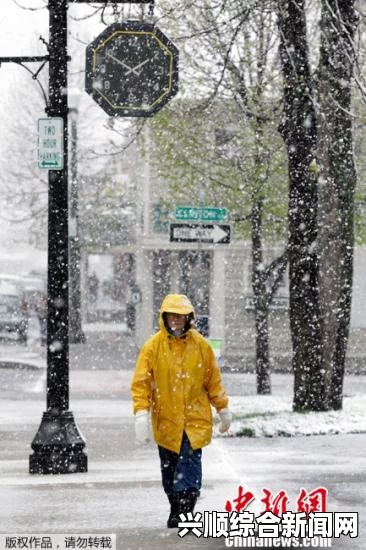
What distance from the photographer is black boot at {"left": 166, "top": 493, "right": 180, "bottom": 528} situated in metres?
8.70

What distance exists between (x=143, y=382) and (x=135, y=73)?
19.5 ft

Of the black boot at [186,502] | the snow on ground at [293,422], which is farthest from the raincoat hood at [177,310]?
the snow on ground at [293,422]

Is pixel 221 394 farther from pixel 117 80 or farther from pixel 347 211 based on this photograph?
pixel 347 211

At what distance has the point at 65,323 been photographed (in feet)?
37.9

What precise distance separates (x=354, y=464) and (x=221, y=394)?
346cm

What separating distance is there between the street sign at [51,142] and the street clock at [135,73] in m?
1.69

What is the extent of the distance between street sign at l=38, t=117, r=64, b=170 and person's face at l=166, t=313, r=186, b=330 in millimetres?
3349

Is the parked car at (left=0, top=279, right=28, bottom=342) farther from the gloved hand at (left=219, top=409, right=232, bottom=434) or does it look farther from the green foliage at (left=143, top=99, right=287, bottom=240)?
the gloved hand at (left=219, top=409, right=232, bottom=434)

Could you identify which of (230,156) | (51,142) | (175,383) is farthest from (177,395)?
(230,156)

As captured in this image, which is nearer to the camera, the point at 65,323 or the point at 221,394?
the point at 221,394

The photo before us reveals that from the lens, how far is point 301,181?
1593 centimetres

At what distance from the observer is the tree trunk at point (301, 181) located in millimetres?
15906

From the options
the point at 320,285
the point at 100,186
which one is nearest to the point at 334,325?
the point at 320,285
